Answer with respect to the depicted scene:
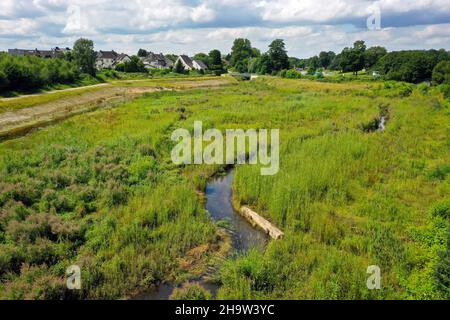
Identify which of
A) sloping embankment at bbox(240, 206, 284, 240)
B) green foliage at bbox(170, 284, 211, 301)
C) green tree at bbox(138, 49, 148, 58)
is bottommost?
green foliage at bbox(170, 284, 211, 301)

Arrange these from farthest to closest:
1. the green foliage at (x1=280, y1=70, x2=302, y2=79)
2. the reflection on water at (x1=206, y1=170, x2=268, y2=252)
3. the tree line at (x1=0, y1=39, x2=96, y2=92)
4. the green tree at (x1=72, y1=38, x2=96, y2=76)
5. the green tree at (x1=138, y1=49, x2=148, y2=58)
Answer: the green tree at (x1=138, y1=49, x2=148, y2=58), the green foliage at (x1=280, y1=70, x2=302, y2=79), the green tree at (x1=72, y1=38, x2=96, y2=76), the tree line at (x1=0, y1=39, x2=96, y2=92), the reflection on water at (x1=206, y1=170, x2=268, y2=252)

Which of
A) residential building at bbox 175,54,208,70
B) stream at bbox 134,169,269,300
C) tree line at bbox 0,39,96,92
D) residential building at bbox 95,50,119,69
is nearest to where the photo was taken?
stream at bbox 134,169,269,300

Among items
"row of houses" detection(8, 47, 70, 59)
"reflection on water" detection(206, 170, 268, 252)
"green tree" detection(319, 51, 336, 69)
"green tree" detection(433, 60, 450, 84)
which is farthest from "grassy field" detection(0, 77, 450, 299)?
"green tree" detection(319, 51, 336, 69)

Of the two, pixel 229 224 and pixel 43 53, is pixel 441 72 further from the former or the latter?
pixel 43 53

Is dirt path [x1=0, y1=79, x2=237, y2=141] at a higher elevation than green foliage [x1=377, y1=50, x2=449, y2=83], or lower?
lower

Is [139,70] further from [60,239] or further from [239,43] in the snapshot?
[60,239]

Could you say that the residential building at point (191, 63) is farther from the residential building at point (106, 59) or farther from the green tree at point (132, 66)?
the green tree at point (132, 66)

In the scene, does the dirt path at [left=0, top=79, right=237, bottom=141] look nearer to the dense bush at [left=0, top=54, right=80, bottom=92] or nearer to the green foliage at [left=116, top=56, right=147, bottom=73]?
the dense bush at [left=0, top=54, right=80, bottom=92]
